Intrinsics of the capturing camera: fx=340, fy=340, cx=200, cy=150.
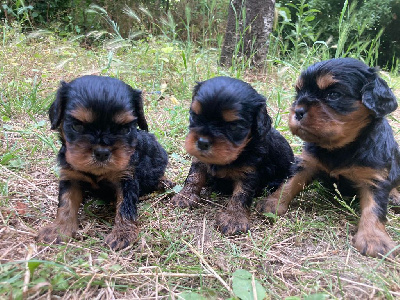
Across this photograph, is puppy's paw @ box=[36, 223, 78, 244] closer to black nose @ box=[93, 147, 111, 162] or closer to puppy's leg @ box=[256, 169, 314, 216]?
black nose @ box=[93, 147, 111, 162]

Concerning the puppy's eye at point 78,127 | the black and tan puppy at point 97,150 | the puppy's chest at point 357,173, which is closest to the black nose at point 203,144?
the black and tan puppy at point 97,150

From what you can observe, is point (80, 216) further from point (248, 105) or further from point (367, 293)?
point (367, 293)

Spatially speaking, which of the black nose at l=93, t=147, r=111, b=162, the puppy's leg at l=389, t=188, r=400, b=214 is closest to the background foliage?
the puppy's leg at l=389, t=188, r=400, b=214

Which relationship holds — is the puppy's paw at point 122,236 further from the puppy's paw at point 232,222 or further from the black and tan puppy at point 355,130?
the black and tan puppy at point 355,130

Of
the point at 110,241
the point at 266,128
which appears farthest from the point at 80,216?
the point at 266,128

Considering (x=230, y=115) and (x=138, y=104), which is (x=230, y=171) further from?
(x=138, y=104)

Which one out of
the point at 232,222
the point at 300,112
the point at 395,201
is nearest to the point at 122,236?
the point at 232,222
